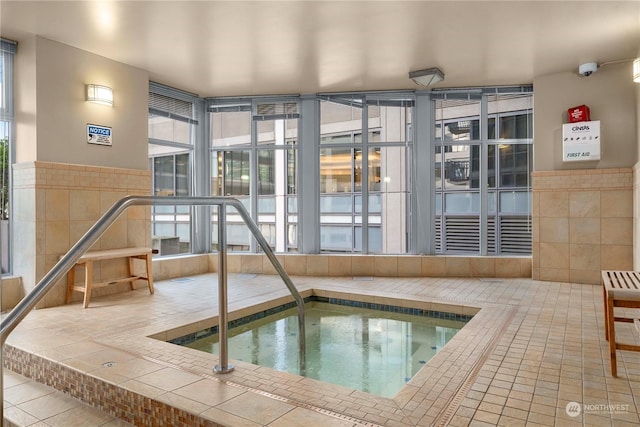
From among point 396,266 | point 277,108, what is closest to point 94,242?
point 396,266

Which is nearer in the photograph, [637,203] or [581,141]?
[637,203]

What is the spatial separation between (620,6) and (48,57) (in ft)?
20.1

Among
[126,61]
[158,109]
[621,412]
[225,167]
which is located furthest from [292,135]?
[621,412]

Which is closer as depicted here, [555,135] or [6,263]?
[6,263]

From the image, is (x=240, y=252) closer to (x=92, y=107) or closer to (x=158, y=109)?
(x=158, y=109)

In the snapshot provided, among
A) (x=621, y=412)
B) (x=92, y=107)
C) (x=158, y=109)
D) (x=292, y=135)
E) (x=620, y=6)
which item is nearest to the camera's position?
(x=621, y=412)

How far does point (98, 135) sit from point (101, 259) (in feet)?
5.38

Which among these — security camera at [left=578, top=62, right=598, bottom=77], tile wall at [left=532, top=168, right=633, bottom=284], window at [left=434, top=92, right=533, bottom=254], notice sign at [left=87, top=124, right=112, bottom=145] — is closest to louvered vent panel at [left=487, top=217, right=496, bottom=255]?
window at [left=434, top=92, right=533, bottom=254]

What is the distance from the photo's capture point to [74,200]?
5.00 metres

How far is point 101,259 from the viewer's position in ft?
16.1

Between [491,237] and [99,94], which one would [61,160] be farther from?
[491,237]

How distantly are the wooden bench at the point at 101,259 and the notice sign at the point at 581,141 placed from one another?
6032mm

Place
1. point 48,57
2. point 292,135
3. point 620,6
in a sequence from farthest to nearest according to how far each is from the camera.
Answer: point 292,135 < point 48,57 < point 620,6

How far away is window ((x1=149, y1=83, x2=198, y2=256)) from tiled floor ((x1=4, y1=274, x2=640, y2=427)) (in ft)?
7.68
